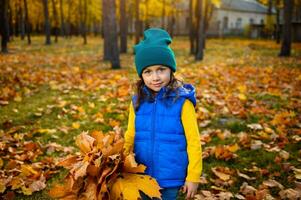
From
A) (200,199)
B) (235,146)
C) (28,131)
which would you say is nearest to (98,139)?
(200,199)

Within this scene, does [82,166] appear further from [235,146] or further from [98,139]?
[235,146]

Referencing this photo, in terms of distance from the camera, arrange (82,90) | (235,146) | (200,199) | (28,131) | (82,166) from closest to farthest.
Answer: (82,166)
(200,199)
(235,146)
(28,131)
(82,90)

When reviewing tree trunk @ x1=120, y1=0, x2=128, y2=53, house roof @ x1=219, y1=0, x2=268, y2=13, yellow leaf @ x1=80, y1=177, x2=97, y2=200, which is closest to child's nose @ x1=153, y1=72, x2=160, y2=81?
yellow leaf @ x1=80, y1=177, x2=97, y2=200

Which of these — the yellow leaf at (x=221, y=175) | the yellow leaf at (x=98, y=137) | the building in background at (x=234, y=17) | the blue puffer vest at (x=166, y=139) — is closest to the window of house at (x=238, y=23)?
the building in background at (x=234, y=17)

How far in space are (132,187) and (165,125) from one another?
555 mm

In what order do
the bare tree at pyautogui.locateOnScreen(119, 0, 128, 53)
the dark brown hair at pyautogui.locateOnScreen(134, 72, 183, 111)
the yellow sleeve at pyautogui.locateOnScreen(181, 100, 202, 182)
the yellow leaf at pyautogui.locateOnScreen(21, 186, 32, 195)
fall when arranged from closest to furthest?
1. the yellow sleeve at pyautogui.locateOnScreen(181, 100, 202, 182)
2. the dark brown hair at pyautogui.locateOnScreen(134, 72, 183, 111)
3. the yellow leaf at pyautogui.locateOnScreen(21, 186, 32, 195)
4. the bare tree at pyautogui.locateOnScreen(119, 0, 128, 53)

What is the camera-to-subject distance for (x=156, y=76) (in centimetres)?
233

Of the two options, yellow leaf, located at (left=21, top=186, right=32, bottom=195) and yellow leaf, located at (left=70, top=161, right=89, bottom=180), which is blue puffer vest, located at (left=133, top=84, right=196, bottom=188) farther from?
yellow leaf, located at (left=21, top=186, right=32, bottom=195)

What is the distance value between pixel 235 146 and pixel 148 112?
7.62 ft

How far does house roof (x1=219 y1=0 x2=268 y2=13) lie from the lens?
5684 cm

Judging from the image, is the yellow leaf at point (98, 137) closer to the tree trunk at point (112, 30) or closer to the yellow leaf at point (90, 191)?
the yellow leaf at point (90, 191)

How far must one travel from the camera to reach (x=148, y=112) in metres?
2.35

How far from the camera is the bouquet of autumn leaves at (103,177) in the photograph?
1.84 meters

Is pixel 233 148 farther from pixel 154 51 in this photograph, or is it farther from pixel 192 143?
pixel 154 51
